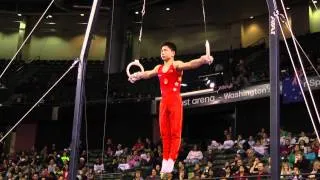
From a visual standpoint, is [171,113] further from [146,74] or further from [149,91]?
[149,91]

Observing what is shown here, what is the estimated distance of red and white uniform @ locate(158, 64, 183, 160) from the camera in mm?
6887

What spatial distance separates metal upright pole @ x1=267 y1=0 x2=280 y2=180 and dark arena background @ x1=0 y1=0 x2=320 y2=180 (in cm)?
482

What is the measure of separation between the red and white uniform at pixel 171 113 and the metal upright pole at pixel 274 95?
142 centimetres

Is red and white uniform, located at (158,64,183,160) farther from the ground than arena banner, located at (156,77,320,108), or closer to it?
closer to it

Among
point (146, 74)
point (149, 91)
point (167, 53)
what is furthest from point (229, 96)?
point (167, 53)

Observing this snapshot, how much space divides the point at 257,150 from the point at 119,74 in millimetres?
9773

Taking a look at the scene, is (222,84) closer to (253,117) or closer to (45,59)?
(253,117)

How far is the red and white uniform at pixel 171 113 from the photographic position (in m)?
6.89

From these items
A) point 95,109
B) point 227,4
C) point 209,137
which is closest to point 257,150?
point 209,137

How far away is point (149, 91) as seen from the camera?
20734 mm

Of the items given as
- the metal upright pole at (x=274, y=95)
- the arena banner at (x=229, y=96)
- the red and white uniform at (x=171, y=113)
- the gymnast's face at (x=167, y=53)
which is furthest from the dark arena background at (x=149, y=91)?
the metal upright pole at (x=274, y=95)

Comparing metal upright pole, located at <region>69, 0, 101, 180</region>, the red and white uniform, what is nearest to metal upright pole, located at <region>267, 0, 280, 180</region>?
the red and white uniform

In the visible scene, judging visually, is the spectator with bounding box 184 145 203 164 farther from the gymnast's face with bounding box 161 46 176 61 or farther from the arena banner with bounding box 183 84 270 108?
the gymnast's face with bounding box 161 46 176 61

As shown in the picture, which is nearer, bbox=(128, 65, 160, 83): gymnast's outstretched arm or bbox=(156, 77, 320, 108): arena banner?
bbox=(128, 65, 160, 83): gymnast's outstretched arm
